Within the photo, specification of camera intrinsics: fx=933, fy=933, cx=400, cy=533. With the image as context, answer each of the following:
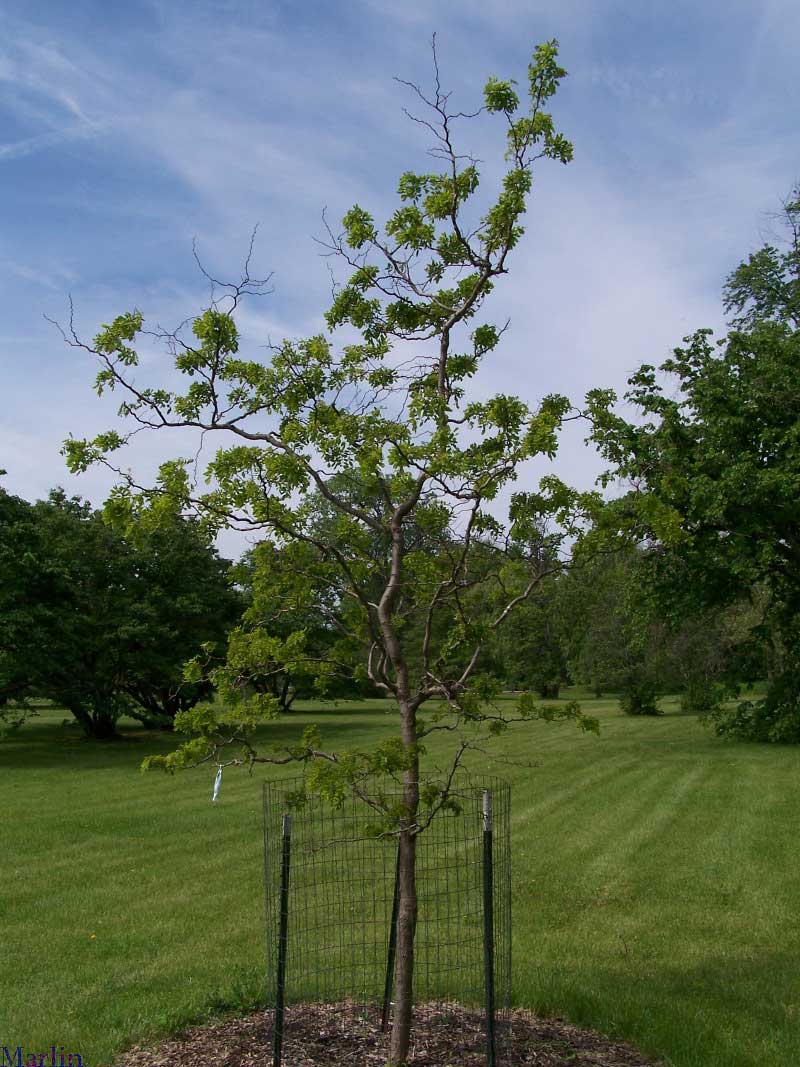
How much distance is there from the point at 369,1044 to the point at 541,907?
13.7 feet

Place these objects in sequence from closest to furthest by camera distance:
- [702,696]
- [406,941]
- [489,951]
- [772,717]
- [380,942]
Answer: [489,951] < [406,941] < [380,942] < [772,717] < [702,696]

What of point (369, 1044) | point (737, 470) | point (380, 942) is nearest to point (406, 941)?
point (369, 1044)

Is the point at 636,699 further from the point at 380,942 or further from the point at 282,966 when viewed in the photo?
the point at 282,966

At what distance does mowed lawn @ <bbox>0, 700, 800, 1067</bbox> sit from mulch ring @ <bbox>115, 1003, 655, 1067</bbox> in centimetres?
21

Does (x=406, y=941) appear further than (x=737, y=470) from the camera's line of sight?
No

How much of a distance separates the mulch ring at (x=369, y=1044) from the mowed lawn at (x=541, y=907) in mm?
215

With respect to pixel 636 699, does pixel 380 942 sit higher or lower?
lower

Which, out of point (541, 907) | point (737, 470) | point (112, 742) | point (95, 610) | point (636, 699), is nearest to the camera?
point (541, 907)

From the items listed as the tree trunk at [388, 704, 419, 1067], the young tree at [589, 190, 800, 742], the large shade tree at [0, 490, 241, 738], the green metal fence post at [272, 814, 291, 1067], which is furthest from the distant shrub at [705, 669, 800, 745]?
the green metal fence post at [272, 814, 291, 1067]

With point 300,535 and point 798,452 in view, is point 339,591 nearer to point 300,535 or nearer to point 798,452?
point 300,535

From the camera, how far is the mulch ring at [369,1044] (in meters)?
4.95

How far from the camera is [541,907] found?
905 cm

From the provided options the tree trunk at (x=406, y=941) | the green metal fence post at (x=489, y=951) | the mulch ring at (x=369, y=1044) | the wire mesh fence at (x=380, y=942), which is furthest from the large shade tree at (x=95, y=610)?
the green metal fence post at (x=489, y=951)

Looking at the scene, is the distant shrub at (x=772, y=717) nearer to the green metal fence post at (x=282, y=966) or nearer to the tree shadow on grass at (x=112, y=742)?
the tree shadow on grass at (x=112, y=742)
